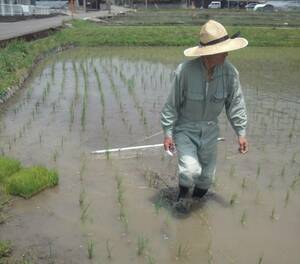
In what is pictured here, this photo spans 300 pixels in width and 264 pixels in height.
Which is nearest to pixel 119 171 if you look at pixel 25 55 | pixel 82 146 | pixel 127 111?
pixel 82 146

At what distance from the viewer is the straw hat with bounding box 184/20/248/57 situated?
3.53 metres

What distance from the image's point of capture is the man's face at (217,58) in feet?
11.8

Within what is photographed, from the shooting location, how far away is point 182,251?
11.2ft

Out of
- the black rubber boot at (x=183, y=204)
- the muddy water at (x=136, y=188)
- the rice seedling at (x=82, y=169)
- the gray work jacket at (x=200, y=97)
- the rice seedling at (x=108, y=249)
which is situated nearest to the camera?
the rice seedling at (x=108, y=249)

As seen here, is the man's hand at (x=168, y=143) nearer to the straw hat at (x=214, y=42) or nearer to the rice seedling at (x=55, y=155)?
the straw hat at (x=214, y=42)

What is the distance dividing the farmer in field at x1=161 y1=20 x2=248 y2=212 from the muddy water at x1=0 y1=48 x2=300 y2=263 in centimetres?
47

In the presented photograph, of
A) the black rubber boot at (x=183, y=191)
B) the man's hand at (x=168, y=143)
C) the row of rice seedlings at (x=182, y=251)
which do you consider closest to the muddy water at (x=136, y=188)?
the row of rice seedlings at (x=182, y=251)

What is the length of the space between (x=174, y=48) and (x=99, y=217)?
15871 mm

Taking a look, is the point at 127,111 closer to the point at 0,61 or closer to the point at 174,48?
the point at 0,61

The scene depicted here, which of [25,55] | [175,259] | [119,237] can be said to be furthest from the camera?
[25,55]

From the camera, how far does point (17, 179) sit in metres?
4.23

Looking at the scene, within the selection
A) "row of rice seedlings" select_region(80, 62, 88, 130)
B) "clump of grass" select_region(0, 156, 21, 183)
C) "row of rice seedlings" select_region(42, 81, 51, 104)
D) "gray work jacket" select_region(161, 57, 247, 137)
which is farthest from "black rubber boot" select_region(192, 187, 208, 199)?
"row of rice seedlings" select_region(42, 81, 51, 104)

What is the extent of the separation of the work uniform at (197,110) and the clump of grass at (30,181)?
1278mm

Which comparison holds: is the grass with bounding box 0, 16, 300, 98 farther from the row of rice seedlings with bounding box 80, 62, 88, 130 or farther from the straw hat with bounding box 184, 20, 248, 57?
the straw hat with bounding box 184, 20, 248, 57
